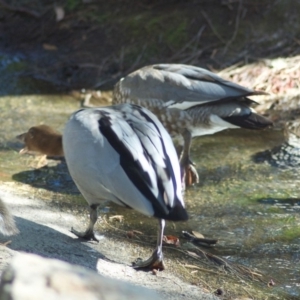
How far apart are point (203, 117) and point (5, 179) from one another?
184 cm

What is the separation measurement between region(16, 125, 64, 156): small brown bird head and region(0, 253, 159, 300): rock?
173 inches

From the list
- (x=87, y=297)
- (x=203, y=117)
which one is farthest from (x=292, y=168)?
(x=87, y=297)

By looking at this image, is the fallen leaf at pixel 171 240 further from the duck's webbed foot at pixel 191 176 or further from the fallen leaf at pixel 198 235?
the duck's webbed foot at pixel 191 176

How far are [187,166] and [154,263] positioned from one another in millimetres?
2056

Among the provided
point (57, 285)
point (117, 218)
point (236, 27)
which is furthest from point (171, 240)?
point (236, 27)

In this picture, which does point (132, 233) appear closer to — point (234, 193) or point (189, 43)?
point (234, 193)

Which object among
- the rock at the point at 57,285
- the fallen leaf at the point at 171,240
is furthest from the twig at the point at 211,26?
the rock at the point at 57,285

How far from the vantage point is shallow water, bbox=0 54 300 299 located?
5.38 meters

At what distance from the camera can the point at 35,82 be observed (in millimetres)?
9641

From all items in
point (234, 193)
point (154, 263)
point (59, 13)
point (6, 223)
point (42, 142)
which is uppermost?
point (59, 13)

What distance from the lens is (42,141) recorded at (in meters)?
6.93

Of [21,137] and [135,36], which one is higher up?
[135,36]

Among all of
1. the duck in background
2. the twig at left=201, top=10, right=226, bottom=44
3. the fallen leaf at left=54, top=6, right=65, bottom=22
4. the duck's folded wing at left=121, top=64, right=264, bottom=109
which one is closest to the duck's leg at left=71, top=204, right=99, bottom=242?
the duck in background

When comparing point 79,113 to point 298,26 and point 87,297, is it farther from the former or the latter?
point 298,26
